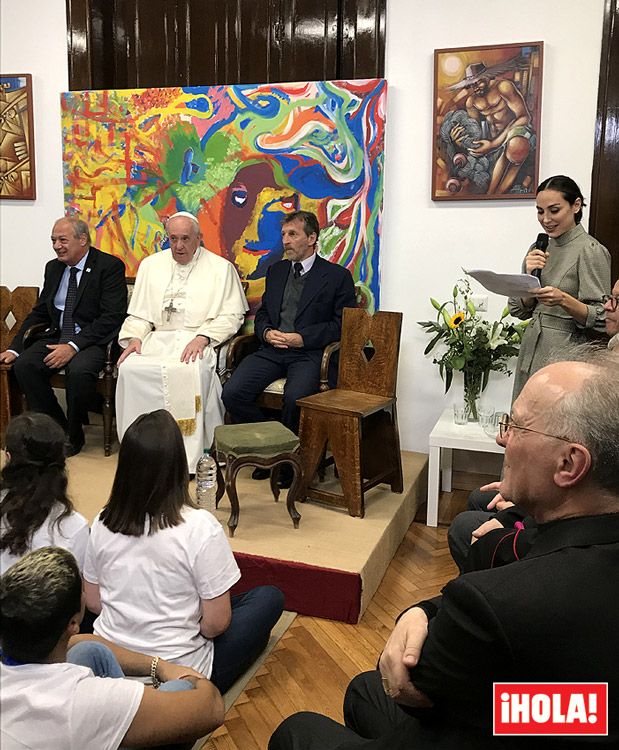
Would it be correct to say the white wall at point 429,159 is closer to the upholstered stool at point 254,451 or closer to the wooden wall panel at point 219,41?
the wooden wall panel at point 219,41

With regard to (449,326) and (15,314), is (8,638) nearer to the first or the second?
(449,326)

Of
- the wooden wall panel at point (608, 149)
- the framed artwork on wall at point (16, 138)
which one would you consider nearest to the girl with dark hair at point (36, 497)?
the wooden wall panel at point (608, 149)

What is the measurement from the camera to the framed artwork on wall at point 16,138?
5.05 metres

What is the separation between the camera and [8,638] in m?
1.25

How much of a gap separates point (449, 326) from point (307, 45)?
75.2 inches

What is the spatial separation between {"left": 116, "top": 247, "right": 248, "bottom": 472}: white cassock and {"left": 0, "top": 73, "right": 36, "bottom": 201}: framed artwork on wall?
47.3 inches

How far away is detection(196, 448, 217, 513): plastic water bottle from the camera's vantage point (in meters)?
3.45

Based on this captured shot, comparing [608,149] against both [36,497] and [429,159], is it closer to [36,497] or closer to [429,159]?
[429,159]

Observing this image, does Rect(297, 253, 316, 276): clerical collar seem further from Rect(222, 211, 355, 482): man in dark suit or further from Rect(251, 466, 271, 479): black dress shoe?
Rect(251, 466, 271, 479): black dress shoe

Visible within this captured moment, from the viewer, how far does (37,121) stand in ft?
16.6

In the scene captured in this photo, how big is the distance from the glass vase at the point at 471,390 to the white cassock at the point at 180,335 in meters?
1.31

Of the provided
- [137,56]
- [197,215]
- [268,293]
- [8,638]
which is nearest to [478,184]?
[268,293]

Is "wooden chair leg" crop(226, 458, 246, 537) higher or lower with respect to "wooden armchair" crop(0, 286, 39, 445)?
lower

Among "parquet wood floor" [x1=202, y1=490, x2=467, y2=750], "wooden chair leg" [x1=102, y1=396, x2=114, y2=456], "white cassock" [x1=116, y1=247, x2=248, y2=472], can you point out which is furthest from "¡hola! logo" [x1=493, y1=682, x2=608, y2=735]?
"wooden chair leg" [x1=102, y1=396, x2=114, y2=456]
